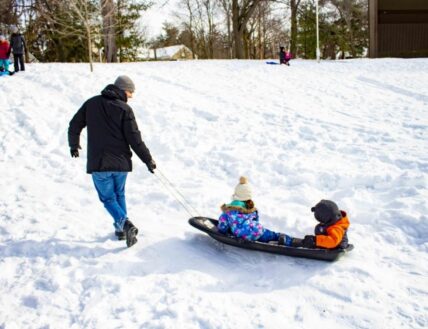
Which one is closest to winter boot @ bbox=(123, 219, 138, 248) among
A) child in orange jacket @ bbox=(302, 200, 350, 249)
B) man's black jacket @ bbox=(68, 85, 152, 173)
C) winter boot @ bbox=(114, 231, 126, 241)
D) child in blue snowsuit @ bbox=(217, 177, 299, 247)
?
winter boot @ bbox=(114, 231, 126, 241)

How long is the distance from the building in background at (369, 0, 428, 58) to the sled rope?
20.9m

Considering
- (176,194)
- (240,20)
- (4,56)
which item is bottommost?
(176,194)

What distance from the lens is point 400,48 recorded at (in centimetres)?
2403

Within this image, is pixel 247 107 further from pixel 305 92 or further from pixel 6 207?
pixel 6 207

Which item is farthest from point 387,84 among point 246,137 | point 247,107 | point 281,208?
point 281,208

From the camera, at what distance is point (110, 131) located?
4402 mm

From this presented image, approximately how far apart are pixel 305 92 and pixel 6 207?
30.2ft

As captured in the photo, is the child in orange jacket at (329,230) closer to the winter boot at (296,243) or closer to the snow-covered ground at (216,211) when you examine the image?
the winter boot at (296,243)

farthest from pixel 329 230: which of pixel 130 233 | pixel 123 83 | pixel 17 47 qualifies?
pixel 17 47

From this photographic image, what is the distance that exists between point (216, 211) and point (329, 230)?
1.86 meters

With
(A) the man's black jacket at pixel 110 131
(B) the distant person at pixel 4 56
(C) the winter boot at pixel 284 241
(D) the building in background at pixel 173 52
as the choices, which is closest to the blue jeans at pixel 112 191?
(A) the man's black jacket at pixel 110 131

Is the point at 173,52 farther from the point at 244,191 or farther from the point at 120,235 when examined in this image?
the point at 244,191

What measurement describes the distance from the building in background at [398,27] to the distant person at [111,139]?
2260cm

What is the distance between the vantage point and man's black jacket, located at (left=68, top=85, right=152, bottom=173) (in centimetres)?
436
